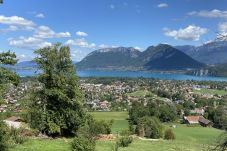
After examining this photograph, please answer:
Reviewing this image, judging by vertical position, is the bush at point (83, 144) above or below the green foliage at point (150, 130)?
above

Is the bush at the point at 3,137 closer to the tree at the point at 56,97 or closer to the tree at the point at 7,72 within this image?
the tree at the point at 7,72

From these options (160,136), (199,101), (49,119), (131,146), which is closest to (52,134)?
(49,119)

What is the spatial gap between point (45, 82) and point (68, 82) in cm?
194

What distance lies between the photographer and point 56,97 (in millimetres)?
34000

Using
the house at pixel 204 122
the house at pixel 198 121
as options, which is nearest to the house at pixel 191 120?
the house at pixel 198 121

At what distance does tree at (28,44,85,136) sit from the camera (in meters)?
33.8

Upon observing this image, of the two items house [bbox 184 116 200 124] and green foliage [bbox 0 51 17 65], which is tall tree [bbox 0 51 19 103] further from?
house [bbox 184 116 200 124]

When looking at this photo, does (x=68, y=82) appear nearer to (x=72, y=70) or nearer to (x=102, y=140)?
(x=72, y=70)

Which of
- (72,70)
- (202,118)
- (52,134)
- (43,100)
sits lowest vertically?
(202,118)

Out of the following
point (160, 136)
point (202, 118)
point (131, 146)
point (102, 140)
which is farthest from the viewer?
point (202, 118)

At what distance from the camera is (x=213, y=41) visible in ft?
27.0

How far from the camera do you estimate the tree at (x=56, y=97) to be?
33.8 metres

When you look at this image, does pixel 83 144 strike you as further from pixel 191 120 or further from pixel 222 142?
pixel 191 120

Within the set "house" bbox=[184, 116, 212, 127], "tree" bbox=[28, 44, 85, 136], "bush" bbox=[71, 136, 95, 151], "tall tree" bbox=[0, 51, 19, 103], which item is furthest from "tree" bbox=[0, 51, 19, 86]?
"house" bbox=[184, 116, 212, 127]
